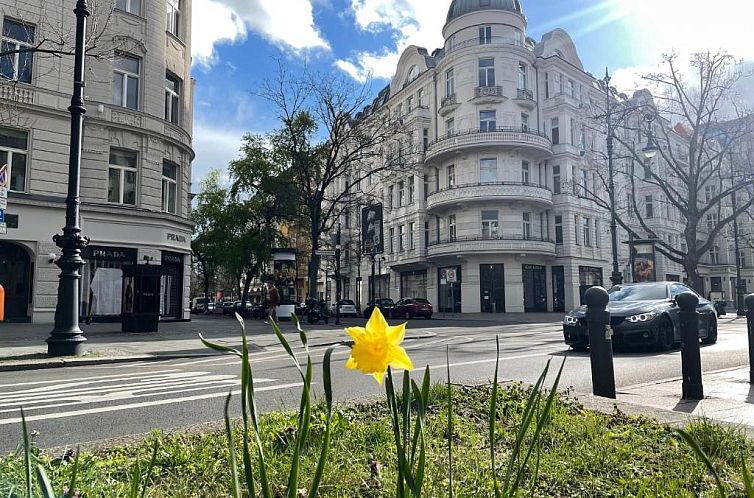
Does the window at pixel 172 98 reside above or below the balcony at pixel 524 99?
below

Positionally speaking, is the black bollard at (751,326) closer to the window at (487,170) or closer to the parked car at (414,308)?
the parked car at (414,308)

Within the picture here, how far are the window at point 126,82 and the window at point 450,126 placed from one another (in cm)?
2558

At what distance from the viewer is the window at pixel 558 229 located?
43.9 metres

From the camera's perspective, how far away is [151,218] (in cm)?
2339

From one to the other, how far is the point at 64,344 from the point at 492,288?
109 feet

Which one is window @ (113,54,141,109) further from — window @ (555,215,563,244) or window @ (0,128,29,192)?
window @ (555,215,563,244)

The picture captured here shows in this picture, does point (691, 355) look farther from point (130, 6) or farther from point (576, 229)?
point (576, 229)

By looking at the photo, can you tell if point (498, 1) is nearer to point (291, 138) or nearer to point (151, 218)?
point (291, 138)

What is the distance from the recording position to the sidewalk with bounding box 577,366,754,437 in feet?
15.0

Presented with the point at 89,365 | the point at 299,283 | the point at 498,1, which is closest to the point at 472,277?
the point at 498,1

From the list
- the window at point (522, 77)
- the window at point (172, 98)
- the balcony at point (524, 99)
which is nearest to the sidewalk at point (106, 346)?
the window at point (172, 98)

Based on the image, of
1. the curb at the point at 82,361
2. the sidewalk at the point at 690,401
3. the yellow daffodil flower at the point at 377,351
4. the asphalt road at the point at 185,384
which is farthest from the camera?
the curb at the point at 82,361

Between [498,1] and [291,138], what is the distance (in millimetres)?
22114

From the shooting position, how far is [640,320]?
11172 millimetres
